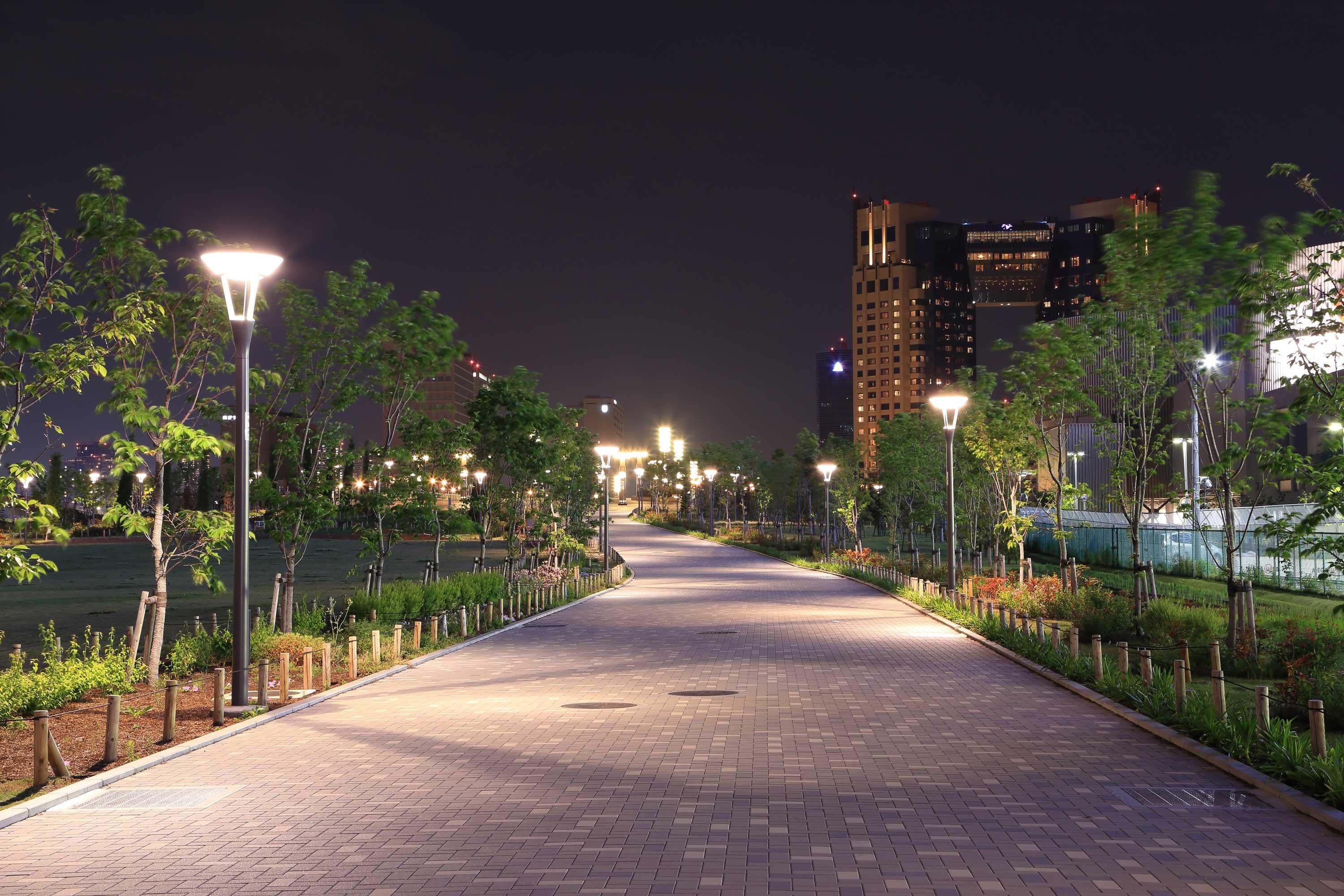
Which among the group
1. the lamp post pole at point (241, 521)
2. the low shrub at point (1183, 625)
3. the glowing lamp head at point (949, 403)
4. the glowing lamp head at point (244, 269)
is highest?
the glowing lamp head at point (244, 269)

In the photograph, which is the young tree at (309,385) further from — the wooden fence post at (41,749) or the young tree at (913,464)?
the young tree at (913,464)

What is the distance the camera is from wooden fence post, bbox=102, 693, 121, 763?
976 cm

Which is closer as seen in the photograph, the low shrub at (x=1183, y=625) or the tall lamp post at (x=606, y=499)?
the low shrub at (x=1183, y=625)

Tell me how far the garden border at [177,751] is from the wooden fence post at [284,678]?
0.58 feet

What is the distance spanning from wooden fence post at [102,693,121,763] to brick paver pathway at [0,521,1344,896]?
1.64ft

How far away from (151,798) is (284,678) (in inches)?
175

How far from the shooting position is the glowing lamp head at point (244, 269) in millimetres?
12391

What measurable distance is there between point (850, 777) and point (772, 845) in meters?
2.18

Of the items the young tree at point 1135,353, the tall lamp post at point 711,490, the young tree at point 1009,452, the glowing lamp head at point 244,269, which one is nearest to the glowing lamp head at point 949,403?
the young tree at point 1009,452

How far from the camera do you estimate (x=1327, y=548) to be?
10.8m

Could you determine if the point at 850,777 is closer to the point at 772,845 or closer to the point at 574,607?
the point at 772,845

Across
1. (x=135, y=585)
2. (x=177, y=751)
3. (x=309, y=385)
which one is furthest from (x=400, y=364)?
(x=135, y=585)

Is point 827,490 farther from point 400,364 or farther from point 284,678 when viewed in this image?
point 284,678

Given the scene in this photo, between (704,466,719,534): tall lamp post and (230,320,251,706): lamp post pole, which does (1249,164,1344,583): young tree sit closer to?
(230,320,251,706): lamp post pole
